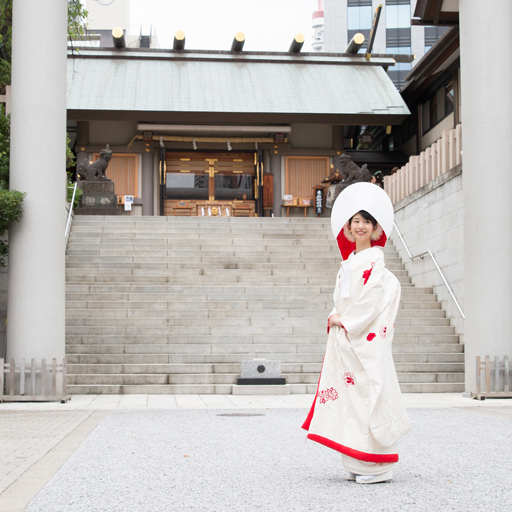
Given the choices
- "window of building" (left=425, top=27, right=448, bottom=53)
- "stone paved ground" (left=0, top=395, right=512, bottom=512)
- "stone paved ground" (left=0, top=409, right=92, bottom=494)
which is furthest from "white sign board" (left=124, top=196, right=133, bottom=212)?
"window of building" (left=425, top=27, right=448, bottom=53)

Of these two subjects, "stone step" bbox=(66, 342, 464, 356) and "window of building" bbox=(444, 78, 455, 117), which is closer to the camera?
"stone step" bbox=(66, 342, 464, 356)

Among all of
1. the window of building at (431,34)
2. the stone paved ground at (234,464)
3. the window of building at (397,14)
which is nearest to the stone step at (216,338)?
the stone paved ground at (234,464)

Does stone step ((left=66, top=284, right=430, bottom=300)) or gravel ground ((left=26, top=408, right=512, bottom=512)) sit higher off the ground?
stone step ((left=66, top=284, right=430, bottom=300))

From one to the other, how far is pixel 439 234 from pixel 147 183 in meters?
11.9

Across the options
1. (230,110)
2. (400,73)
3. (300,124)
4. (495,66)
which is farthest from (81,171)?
(400,73)

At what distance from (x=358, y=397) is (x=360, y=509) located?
854 mm

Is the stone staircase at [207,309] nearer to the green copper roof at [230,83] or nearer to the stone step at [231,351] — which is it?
the stone step at [231,351]

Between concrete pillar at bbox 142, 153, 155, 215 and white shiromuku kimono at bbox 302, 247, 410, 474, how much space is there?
62.6 ft

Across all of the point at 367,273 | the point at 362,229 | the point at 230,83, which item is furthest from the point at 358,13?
the point at 367,273

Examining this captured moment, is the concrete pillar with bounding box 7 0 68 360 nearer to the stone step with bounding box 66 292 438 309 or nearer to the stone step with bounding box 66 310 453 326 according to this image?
the stone step with bounding box 66 310 453 326

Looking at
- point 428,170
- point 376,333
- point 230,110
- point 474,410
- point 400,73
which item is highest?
point 400,73

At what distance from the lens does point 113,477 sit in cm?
454

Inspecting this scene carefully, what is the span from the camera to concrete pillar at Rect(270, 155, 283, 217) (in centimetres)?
2362

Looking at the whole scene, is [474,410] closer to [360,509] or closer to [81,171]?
[360,509]
